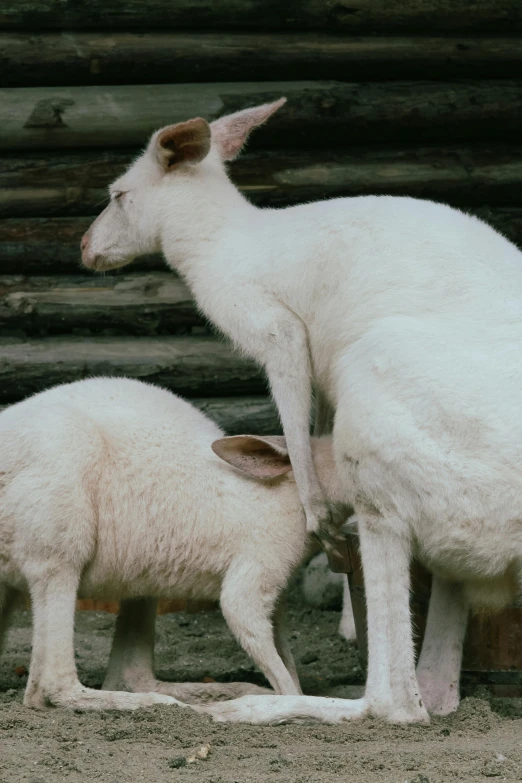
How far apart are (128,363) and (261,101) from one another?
4.97 feet

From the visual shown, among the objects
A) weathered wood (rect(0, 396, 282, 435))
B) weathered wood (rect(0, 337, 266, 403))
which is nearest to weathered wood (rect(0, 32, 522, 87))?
weathered wood (rect(0, 337, 266, 403))

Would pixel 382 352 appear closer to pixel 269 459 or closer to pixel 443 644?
pixel 269 459

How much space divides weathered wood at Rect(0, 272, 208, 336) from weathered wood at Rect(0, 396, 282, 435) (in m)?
0.44

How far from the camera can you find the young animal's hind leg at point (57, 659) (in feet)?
13.3

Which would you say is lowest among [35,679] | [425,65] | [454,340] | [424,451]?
[35,679]

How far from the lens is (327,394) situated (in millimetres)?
4383

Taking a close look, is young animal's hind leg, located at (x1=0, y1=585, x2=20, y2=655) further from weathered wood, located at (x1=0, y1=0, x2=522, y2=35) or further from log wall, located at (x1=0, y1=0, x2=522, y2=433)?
weathered wood, located at (x1=0, y1=0, x2=522, y2=35)

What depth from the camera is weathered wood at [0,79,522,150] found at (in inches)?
237

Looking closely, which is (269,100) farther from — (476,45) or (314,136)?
(476,45)

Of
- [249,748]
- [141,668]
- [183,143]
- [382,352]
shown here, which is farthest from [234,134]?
[249,748]

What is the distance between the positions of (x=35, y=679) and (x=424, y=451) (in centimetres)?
158

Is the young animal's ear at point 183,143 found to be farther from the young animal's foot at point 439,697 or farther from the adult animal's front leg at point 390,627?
the young animal's foot at point 439,697

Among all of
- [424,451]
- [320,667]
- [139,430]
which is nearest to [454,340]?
[424,451]

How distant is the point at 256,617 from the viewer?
4.13 m
